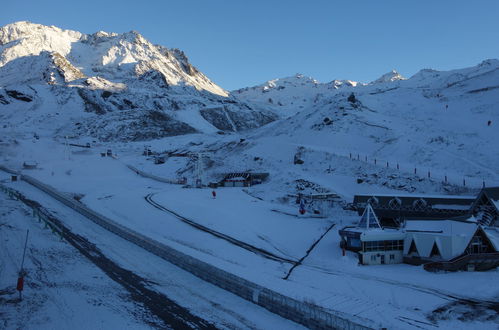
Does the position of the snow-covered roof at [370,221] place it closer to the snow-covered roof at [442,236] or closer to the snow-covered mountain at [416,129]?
the snow-covered roof at [442,236]

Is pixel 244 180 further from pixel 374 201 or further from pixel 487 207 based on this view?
pixel 487 207

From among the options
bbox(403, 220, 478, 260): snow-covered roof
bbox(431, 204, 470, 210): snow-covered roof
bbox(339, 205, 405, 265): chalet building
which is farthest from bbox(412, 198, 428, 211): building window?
bbox(339, 205, 405, 265): chalet building

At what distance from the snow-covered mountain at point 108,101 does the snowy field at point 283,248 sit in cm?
6311

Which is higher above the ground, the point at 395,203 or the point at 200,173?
the point at 200,173

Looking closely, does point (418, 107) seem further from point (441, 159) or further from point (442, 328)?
point (442, 328)

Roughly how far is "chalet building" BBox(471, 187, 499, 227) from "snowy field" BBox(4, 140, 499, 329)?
31.3 feet

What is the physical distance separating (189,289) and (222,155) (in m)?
57.4

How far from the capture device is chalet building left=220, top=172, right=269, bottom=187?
5656 cm

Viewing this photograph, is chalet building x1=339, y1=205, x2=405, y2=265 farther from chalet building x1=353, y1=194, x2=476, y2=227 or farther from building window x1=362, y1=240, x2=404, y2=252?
chalet building x1=353, y1=194, x2=476, y2=227

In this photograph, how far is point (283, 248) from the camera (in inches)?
1183

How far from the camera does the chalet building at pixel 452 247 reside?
24250 mm

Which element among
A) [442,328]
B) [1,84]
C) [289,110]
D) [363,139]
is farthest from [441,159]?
[1,84]

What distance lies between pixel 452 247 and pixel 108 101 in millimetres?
142065

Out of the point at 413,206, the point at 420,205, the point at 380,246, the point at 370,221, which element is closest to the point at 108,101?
the point at 413,206
